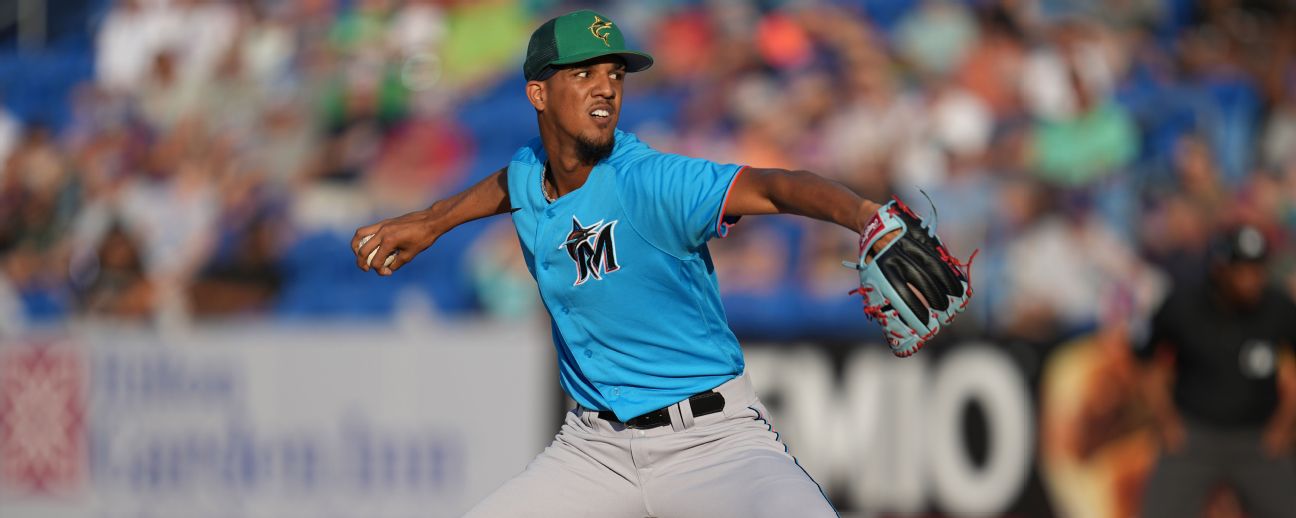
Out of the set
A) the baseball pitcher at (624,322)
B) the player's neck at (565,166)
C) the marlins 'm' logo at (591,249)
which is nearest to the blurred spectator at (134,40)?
the player's neck at (565,166)

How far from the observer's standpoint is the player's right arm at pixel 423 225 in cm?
476

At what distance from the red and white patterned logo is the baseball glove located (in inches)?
320

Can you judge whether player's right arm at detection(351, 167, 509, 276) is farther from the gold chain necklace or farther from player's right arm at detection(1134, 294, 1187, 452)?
player's right arm at detection(1134, 294, 1187, 452)

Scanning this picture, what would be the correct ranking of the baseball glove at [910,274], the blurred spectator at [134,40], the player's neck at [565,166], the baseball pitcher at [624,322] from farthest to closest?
the blurred spectator at [134,40], the player's neck at [565,166], the baseball pitcher at [624,322], the baseball glove at [910,274]

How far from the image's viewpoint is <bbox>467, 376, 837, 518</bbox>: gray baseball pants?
4.21m

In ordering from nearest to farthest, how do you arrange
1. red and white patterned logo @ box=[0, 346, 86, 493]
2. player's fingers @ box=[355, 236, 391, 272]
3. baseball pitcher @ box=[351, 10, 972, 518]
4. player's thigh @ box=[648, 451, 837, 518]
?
player's thigh @ box=[648, 451, 837, 518] → baseball pitcher @ box=[351, 10, 972, 518] → player's fingers @ box=[355, 236, 391, 272] → red and white patterned logo @ box=[0, 346, 86, 493]

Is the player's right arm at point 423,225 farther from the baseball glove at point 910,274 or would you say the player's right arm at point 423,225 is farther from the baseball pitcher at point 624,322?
the baseball glove at point 910,274

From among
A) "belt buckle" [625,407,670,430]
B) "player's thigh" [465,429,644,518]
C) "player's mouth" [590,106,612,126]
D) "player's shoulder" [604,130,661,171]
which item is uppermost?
"player's mouth" [590,106,612,126]

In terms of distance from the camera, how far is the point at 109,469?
1006 centimetres

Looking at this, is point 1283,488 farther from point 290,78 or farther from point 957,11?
point 290,78

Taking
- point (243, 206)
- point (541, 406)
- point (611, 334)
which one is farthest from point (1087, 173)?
point (243, 206)

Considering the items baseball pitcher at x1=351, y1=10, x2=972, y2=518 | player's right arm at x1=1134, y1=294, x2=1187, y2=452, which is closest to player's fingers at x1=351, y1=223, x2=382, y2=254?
baseball pitcher at x1=351, y1=10, x2=972, y2=518

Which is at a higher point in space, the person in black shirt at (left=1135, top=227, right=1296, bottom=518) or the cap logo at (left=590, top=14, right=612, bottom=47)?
the cap logo at (left=590, top=14, right=612, bottom=47)

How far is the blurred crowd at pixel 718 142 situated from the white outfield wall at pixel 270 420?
2.03 feet
